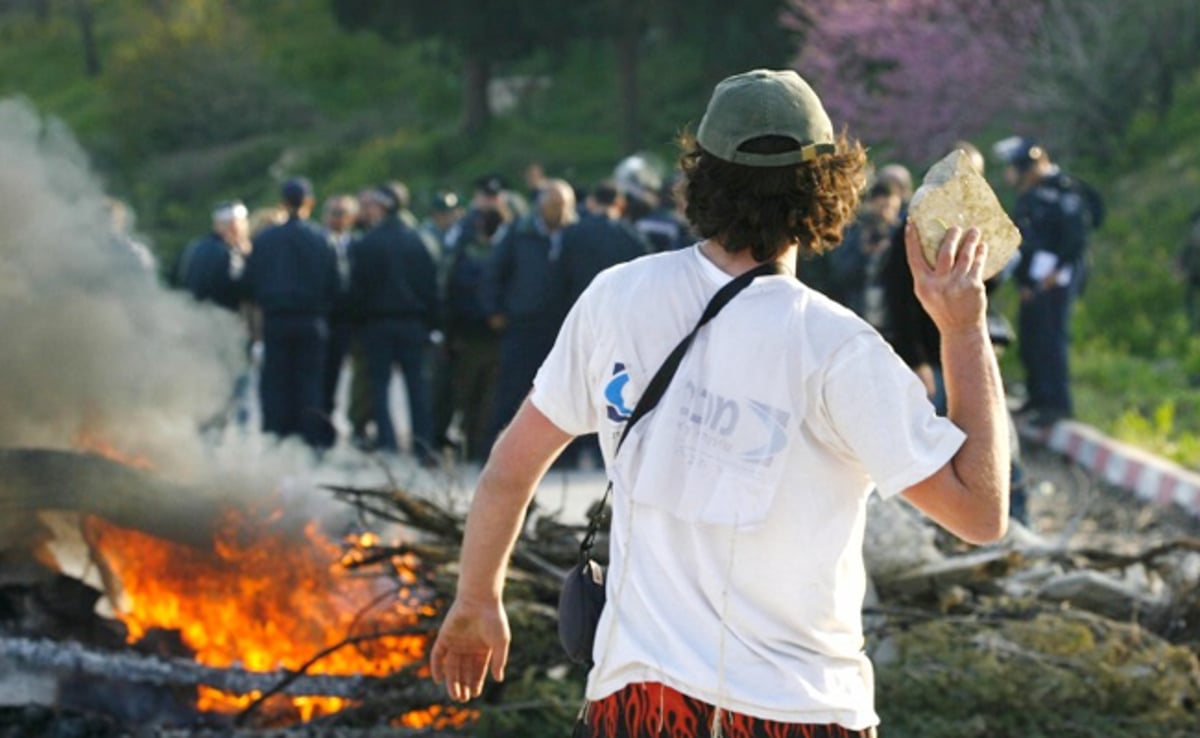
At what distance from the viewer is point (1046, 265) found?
1340 centimetres

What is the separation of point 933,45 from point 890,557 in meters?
21.1

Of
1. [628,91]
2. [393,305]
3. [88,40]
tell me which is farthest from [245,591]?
[88,40]

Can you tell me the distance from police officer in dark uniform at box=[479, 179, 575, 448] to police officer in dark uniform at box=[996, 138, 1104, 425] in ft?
9.19

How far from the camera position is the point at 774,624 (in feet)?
10.6

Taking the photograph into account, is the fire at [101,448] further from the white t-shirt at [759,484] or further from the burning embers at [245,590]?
the white t-shirt at [759,484]

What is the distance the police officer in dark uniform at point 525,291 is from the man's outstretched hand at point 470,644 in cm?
911

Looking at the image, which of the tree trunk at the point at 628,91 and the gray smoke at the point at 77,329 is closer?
the gray smoke at the point at 77,329

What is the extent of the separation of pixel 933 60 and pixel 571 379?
2389 cm

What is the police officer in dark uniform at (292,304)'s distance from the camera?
1295 centimetres

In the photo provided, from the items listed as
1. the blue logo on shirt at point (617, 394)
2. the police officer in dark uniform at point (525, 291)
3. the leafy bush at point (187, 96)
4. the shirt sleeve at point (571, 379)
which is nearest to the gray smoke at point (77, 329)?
the shirt sleeve at point (571, 379)

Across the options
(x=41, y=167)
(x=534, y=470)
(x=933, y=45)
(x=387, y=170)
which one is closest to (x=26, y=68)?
(x=387, y=170)

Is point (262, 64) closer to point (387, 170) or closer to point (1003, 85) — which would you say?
point (387, 170)

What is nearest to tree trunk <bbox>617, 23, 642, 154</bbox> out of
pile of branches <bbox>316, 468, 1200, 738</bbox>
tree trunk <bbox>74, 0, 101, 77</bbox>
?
tree trunk <bbox>74, 0, 101, 77</bbox>

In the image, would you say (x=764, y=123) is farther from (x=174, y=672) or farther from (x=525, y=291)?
(x=525, y=291)
